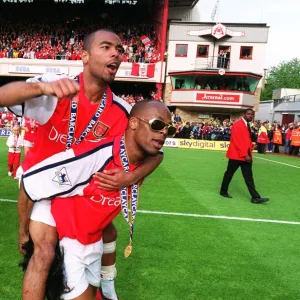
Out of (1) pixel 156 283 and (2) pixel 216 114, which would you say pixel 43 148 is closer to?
(1) pixel 156 283

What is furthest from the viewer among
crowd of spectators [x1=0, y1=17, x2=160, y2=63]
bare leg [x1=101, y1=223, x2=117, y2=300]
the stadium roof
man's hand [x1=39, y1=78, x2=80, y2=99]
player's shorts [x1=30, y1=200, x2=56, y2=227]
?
the stadium roof

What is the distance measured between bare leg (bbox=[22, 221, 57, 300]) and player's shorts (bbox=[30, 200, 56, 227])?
0.03 metres

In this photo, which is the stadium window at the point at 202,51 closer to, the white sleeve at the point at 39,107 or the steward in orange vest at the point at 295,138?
the steward in orange vest at the point at 295,138

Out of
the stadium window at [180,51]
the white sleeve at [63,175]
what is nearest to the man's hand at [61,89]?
the white sleeve at [63,175]

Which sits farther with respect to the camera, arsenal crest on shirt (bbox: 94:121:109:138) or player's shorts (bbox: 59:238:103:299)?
arsenal crest on shirt (bbox: 94:121:109:138)

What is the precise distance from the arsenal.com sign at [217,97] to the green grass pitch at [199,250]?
980 inches

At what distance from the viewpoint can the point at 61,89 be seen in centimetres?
175

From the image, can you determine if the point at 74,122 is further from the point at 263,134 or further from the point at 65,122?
the point at 263,134

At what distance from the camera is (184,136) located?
2648cm

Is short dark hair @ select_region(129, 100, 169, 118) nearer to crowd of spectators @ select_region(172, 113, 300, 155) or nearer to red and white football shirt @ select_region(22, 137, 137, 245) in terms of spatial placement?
red and white football shirt @ select_region(22, 137, 137, 245)

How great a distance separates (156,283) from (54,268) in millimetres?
1868

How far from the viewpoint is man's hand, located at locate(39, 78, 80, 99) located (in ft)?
5.74

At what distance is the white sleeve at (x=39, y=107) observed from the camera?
2.14 metres

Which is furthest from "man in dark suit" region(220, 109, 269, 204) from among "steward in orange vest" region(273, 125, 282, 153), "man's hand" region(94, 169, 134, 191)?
"steward in orange vest" region(273, 125, 282, 153)
